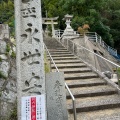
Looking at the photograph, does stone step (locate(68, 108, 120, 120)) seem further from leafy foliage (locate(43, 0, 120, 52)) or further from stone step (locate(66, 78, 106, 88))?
leafy foliage (locate(43, 0, 120, 52))

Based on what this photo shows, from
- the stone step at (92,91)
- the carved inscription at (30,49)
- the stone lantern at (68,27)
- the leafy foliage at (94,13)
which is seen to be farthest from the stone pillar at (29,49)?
the leafy foliage at (94,13)

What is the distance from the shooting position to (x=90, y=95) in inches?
224

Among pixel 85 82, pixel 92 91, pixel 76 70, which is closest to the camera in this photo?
pixel 92 91

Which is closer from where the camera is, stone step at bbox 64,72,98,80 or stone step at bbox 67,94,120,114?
stone step at bbox 67,94,120,114

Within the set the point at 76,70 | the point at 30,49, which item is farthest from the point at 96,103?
the point at 30,49

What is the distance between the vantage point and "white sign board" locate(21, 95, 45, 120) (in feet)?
9.32

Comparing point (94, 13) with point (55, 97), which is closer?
point (55, 97)

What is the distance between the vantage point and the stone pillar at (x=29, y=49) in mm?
2967

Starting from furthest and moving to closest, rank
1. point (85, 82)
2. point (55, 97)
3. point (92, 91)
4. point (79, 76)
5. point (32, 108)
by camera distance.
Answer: point (79, 76), point (85, 82), point (92, 91), point (55, 97), point (32, 108)

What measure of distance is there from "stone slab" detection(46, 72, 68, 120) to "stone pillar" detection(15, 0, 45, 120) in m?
0.37

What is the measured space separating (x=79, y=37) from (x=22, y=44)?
9.77 metres

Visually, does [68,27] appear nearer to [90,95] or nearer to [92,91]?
[92,91]

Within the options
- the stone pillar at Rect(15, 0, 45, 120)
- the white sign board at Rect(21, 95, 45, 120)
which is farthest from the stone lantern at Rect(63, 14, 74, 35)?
the white sign board at Rect(21, 95, 45, 120)

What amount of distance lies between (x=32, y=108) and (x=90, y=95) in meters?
3.10
